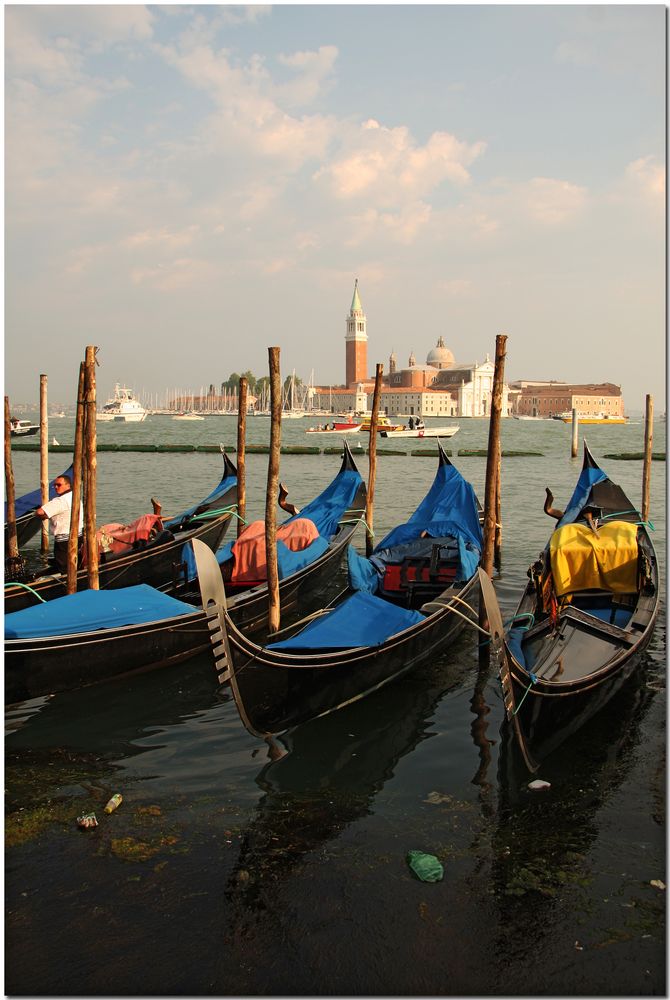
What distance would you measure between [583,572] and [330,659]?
82.5 inches

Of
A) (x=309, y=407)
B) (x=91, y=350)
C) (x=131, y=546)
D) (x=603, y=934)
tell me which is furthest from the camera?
(x=309, y=407)

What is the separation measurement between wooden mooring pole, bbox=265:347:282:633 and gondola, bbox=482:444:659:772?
1.43m

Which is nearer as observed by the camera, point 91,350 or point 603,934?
point 603,934

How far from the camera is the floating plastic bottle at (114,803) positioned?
10.2ft

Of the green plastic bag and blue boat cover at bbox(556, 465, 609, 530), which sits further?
blue boat cover at bbox(556, 465, 609, 530)

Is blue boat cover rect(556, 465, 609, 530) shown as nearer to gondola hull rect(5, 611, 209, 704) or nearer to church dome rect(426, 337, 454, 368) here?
gondola hull rect(5, 611, 209, 704)

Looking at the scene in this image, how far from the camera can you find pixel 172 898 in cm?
256

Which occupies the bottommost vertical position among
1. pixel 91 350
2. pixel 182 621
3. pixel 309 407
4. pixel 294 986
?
pixel 294 986

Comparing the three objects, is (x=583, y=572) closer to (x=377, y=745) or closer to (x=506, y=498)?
(x=377, y=745)

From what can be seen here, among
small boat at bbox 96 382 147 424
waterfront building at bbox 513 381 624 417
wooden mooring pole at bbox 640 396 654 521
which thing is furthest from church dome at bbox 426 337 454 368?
wooden mooring pole at bbox 640 396 654 521

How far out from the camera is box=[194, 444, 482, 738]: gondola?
3338 millimetres

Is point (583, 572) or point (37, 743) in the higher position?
point (583, 572)

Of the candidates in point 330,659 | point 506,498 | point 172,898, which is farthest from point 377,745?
point 506,498

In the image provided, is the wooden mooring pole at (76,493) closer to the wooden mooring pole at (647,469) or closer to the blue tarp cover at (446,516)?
the blue tarp cover at (446,516)
